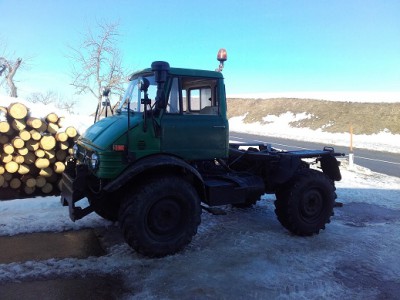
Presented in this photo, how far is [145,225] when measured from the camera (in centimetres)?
466

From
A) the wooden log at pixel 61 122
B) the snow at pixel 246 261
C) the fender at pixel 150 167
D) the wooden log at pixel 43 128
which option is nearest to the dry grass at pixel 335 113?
the snow at pixel 246 261

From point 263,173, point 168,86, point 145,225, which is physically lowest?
point 145,225

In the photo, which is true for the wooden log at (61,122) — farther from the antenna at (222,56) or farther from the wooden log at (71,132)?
the antenna at (222,56)

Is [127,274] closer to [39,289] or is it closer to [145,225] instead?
[145,225]

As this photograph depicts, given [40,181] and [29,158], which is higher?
[29,158]

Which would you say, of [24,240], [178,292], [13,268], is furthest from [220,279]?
[24,240]

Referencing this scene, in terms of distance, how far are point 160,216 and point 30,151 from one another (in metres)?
4.66

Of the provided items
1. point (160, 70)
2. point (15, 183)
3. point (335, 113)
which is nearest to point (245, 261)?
point (160, 70)

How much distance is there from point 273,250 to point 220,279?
1.25 metres

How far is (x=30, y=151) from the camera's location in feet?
26.3

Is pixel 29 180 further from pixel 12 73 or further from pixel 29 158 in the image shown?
pixel 12 73

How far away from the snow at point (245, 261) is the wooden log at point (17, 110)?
6.39 ft

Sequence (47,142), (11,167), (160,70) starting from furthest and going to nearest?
(47,142)
(11,167)
(160,70)

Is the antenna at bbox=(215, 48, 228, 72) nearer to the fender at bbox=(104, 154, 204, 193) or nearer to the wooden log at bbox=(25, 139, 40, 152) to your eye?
the fender at bbox=(104, 154, 204, 193)
